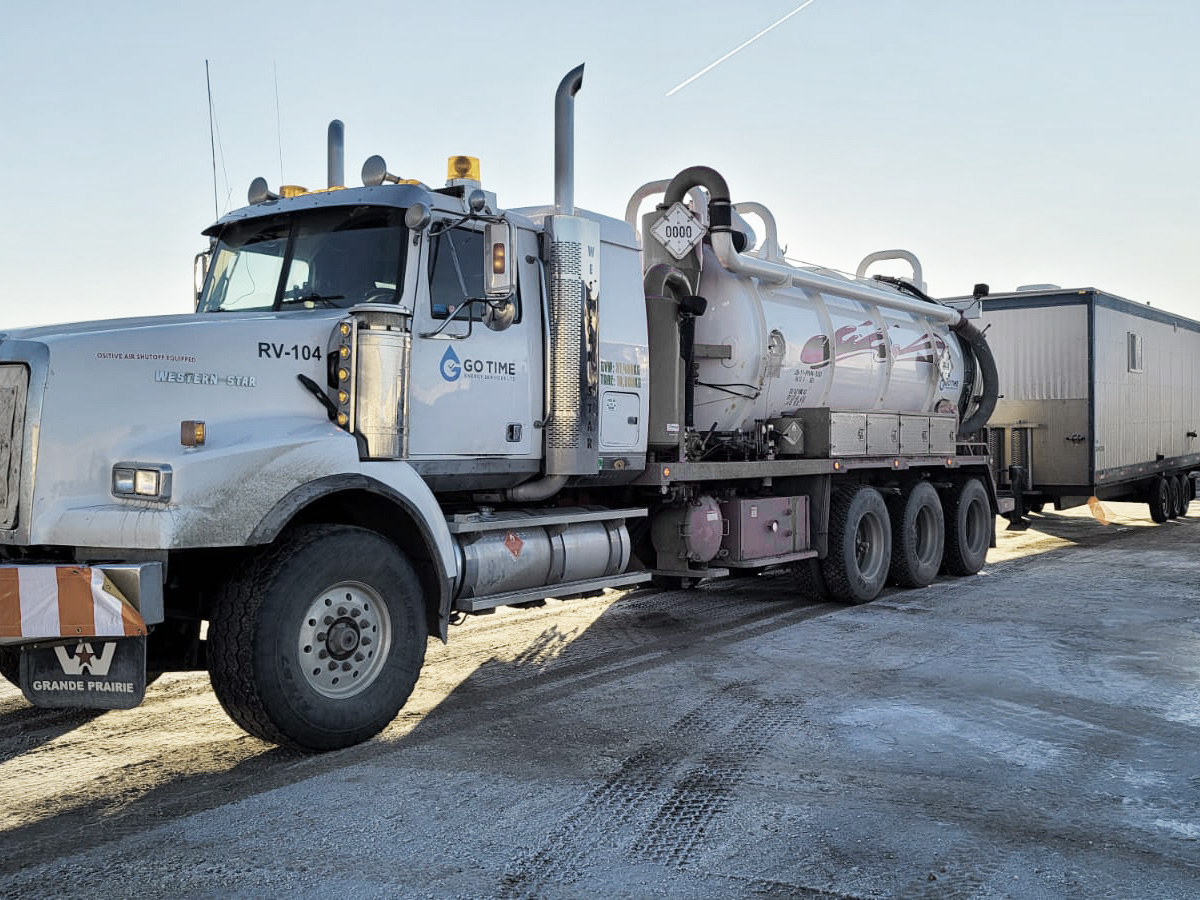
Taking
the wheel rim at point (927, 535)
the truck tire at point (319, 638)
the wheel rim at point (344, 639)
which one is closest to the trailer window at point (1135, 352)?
the wheel rim at point (927, 535)

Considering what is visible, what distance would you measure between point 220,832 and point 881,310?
9.69 meters

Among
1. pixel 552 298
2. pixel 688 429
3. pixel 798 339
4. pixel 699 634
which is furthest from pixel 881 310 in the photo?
pixel 552 298

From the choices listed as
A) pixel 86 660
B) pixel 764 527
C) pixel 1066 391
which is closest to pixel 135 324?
pixel 86 660

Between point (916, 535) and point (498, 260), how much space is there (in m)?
7.80

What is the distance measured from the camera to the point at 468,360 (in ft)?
22.7

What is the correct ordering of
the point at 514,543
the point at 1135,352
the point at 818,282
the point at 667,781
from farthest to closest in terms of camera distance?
the point at 1135,352
the point at 818,282
the point at 514,543
the point at 667,781

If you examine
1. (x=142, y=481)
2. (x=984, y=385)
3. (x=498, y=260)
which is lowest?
(x=142, y=481)

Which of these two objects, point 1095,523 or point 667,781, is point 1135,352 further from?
point 667,781

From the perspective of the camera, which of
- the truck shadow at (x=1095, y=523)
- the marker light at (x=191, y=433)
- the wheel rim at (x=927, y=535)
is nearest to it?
the marker light at (x=191, y=433)

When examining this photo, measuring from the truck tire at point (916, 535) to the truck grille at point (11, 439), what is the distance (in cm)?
919

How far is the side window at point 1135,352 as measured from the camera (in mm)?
18875

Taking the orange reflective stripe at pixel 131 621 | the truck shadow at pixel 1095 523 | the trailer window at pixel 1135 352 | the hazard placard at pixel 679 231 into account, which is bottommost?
the truck shadow at pixel 1095 523

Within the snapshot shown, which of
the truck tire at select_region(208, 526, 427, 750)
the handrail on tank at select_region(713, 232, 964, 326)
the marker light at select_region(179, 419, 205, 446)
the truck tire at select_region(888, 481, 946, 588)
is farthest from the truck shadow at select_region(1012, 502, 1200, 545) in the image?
the marker light at select_region(179, 419, 205, 446)

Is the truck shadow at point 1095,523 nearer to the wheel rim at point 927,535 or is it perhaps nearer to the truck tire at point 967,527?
→ the truck tire at point 967,527
